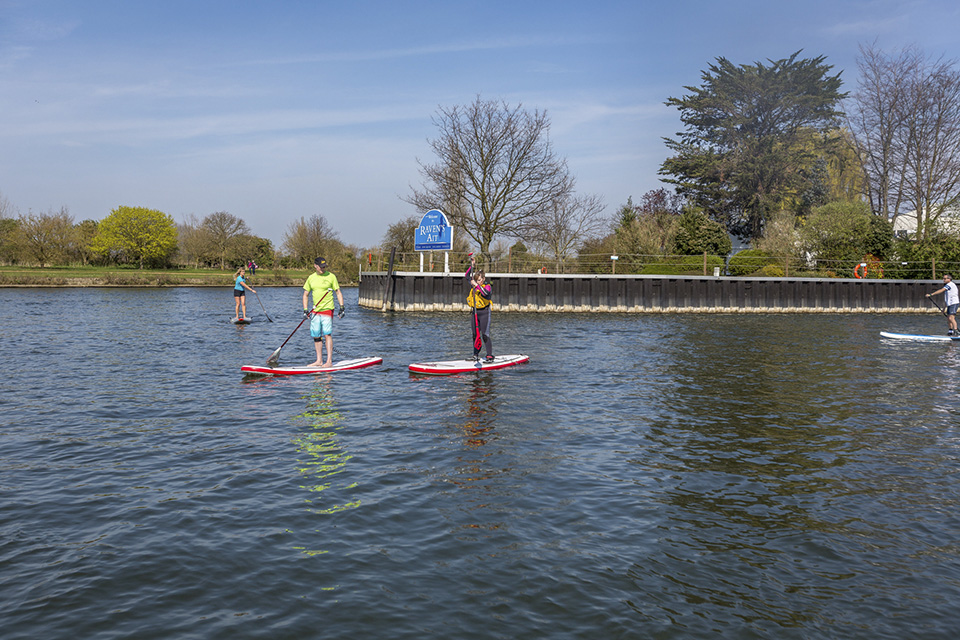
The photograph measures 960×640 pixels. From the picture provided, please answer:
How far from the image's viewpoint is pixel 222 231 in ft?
260

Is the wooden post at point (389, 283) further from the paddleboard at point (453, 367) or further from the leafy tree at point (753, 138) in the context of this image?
the leafy tree at point (753, 138)

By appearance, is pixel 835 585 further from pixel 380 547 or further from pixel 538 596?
pixel 380 547

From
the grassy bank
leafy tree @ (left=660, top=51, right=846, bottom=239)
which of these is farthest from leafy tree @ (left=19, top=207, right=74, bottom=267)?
leafy tree @ (left=660, top=51, right=846, bottom=239)

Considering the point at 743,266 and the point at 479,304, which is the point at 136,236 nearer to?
the point at 743,266

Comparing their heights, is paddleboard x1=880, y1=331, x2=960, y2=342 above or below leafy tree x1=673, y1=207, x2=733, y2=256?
below

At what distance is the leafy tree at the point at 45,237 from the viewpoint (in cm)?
6275

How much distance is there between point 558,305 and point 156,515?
3098cm

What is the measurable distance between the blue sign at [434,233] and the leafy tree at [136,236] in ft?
154

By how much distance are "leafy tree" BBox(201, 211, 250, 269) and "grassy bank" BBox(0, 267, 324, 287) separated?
5.80m

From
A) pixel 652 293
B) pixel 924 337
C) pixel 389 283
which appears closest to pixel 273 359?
pixel 924 337

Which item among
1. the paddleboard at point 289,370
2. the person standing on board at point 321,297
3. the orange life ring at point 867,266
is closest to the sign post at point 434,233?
the paddleboard at point 289,370

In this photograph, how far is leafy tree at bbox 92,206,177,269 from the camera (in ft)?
229

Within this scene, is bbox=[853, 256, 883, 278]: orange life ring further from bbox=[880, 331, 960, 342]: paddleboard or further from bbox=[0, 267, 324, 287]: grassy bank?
bbox=[0, 267, 324, 287]: grassy bank

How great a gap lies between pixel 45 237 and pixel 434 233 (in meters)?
48.0
